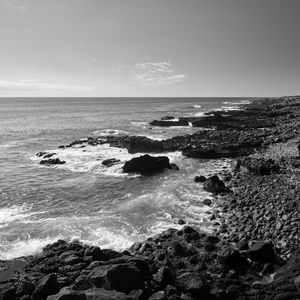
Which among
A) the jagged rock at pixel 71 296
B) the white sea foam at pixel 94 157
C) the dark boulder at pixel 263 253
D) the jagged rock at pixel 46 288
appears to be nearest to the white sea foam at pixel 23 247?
the jagged rock at pixel 46 288

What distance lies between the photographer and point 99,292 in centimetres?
1152

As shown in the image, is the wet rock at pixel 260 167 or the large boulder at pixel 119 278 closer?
the large boulder at pixel 119 278

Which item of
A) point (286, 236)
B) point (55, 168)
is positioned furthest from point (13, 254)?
point (55, 168)

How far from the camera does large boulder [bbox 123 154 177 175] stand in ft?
112

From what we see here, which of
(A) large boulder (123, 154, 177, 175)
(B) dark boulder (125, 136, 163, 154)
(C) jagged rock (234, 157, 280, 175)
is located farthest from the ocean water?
(C) jagged rock (234, 157, 280, 175)

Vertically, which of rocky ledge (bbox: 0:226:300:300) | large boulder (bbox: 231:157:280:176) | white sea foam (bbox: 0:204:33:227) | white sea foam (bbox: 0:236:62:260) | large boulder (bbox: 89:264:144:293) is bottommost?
white sea foam (bbox: 0:236:62:260)

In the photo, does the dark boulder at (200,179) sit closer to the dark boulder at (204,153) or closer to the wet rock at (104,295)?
the dark boulder at (204,153)

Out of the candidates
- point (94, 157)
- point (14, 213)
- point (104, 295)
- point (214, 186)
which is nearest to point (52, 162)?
point (94, 157)

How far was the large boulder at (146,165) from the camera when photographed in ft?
112

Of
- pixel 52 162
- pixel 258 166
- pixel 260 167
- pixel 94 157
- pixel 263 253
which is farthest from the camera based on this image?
pixel 94 157

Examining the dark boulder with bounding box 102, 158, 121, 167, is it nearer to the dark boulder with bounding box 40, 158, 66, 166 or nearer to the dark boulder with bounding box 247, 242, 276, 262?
the dark boulder with bounding box 40, 158, 66, 166

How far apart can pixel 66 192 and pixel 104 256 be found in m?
13.7

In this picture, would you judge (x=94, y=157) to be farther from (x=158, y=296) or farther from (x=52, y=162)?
(x=158, y=296)

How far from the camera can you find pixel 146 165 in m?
34.4
